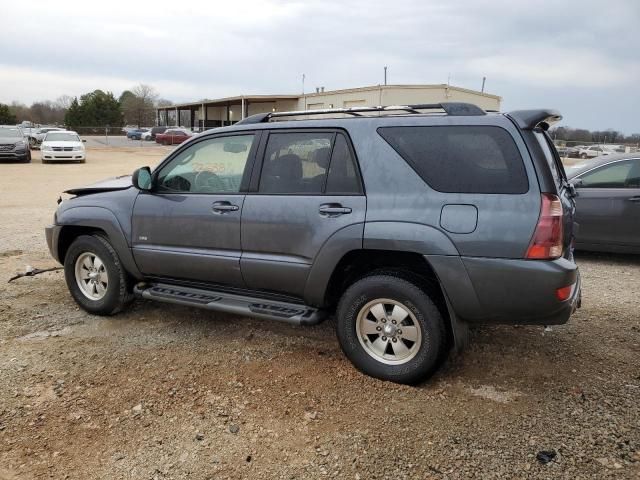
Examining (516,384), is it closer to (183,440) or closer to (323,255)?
(323,255)

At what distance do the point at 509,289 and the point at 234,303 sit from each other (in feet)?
6.67

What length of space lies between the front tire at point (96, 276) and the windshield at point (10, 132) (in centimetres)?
2249

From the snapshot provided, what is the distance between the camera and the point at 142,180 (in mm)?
4391

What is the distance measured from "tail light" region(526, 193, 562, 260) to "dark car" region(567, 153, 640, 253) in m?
4.08

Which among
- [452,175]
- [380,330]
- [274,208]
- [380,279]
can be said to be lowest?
[380,330]

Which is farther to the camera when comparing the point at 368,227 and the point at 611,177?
the point at 611,177

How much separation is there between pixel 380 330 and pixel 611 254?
5.47 meters

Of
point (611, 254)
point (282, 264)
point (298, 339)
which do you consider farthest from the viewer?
point (611, 254)

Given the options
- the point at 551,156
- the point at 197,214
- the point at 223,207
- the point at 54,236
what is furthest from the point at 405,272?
the point at 54,236

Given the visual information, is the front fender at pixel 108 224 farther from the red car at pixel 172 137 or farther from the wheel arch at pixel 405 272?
the red car at pixel 172 137

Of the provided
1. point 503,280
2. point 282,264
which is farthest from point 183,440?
point 503,280

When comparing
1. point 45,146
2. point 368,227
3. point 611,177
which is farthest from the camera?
point 45,146

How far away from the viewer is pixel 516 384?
3584 millimetres

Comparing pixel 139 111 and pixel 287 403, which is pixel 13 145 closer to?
pixel 287 403
